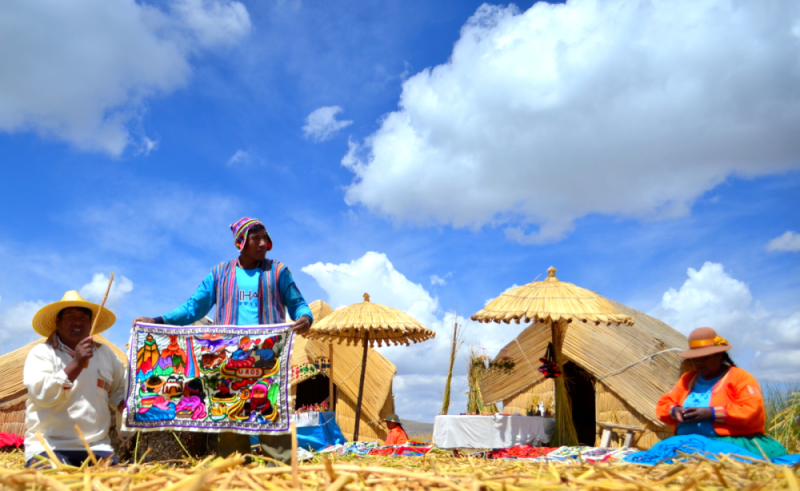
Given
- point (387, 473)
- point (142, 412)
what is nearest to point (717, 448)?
point (387, 473)

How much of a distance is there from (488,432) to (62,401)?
5012mm

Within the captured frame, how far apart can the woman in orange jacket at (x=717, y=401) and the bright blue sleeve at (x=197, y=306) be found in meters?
3.19

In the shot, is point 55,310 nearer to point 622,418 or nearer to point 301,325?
point 301,325

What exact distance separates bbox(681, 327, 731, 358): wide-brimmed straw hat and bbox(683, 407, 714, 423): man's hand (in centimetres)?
37

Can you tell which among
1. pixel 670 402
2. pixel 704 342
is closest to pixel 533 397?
pixel 670 402

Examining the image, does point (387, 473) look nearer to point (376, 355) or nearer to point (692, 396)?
point (692, 396)

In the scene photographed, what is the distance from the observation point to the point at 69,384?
2.80 m

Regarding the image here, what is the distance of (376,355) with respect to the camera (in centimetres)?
1448

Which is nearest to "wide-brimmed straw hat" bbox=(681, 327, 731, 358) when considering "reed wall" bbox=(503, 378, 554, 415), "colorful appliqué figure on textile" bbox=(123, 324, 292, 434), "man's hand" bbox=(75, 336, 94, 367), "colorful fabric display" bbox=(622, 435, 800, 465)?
"colorful fabric display" bbox=(622, 435, 800, 465)

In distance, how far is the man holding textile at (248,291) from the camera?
3.67m

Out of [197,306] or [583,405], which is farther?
[583,405]

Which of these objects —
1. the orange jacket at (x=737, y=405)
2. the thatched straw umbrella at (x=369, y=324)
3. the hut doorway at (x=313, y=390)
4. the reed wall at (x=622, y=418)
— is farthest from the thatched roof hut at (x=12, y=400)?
the orange jacket at (x=737, y=405)

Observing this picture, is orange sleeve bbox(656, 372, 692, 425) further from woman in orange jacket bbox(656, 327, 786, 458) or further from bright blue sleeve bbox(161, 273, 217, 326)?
bright blue sleeve bbox(161, 273, 217, 326)

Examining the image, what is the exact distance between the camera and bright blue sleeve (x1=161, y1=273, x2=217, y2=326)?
3693 mm
